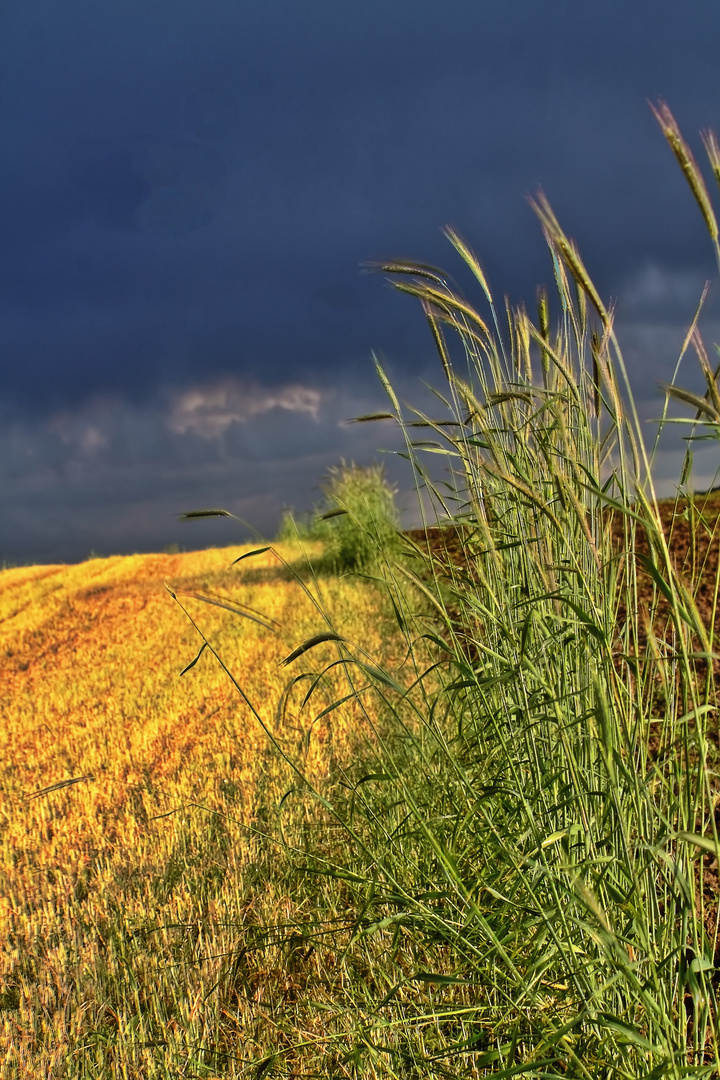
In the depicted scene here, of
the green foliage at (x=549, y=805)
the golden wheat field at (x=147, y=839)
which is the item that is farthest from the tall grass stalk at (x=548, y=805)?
the golden wheat field at (x=147, y=839)

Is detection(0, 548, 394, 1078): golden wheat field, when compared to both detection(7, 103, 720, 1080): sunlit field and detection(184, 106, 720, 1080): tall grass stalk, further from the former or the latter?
detection(184, 106, 720, 1080): tall grass stalk

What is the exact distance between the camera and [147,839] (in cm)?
327

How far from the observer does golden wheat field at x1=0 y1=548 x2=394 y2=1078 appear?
204 cm

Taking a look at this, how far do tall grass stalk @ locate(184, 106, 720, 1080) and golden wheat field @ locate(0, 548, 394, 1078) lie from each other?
1.28 feet

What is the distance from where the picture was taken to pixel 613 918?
1.66m

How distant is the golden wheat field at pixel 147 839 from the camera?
204 centimetres

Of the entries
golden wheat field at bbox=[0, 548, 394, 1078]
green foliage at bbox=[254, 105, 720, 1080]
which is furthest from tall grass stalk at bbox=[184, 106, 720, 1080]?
golden wheat field at bbox=[0, 548, 394, 1078]

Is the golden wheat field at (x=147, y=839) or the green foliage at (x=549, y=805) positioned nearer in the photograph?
the green foliage at (x=549, y=805)

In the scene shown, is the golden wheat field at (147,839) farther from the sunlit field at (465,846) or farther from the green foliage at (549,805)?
the green foliage at (549,805)

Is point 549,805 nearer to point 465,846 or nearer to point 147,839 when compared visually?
point 465,846

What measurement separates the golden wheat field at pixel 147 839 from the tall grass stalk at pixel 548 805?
1.28 ft

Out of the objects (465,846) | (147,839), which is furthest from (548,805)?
(147,839)

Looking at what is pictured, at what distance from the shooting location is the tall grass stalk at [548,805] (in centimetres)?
137

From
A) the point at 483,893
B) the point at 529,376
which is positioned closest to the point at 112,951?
the point at 483,893
